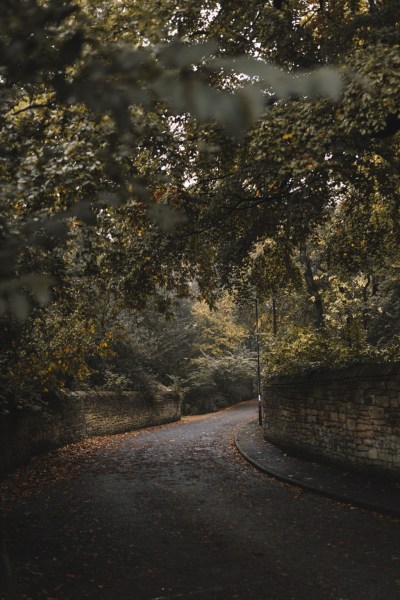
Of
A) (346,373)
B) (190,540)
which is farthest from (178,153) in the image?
(190,540)

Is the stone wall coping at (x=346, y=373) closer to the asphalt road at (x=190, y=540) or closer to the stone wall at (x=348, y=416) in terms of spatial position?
the stone wall at (x=348, y=416)

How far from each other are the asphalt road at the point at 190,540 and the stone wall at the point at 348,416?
4.83ft

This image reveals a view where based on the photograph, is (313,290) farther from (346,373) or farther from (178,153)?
(178,153)

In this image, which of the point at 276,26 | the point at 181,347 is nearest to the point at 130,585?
the point at 276,26

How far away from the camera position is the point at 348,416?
10.3 metres

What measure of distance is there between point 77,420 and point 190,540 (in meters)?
12.1

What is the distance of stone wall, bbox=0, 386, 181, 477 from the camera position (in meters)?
12.8

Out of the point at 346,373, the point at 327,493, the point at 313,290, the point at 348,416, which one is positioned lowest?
the point at 327,493

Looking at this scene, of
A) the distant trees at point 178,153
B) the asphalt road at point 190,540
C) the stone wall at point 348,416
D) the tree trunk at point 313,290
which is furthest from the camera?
the tree trunk at point 313,290

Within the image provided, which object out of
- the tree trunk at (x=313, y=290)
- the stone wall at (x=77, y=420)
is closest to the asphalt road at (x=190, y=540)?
the stone wall at (x=77, y=420)

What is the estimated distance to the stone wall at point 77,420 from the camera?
12.8m

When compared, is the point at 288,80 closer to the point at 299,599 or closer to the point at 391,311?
the point at 299,599

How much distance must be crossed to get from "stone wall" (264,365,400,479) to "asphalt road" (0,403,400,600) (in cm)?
147

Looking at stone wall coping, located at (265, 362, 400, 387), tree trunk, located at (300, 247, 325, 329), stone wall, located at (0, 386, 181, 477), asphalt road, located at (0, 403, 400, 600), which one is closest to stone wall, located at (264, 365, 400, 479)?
stone wall coping, located at (265, 362, 400, 387)
